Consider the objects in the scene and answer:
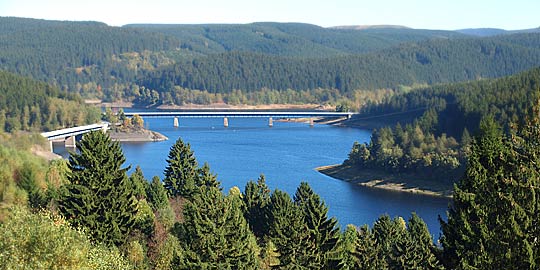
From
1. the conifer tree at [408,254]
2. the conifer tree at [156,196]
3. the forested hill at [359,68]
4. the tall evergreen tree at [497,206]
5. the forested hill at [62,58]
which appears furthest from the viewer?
the forested hill at [62,58]

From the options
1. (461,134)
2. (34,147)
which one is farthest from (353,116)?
(34,147)

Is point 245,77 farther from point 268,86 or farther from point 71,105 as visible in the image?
point 71,105

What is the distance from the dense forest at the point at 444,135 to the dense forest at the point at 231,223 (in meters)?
24.0

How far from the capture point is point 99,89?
168m

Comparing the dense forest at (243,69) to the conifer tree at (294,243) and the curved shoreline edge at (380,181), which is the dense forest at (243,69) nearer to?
the curved shoreline edge at (380,181)

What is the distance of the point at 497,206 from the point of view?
14148 millimetres

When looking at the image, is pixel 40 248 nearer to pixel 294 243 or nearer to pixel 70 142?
pixel 294 243

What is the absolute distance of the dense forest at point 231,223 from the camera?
1377cm

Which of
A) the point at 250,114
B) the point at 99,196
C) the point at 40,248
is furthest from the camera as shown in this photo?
the point at 250,114

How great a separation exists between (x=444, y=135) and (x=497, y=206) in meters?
48.1

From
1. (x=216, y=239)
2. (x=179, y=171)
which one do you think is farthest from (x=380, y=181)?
(x=216, y=239)

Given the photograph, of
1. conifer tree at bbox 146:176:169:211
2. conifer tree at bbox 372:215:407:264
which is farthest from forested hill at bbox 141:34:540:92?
conifer tree at bbox 372:215:407:264

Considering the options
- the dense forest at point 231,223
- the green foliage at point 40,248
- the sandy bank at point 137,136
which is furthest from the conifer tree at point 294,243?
the sandy bank at point 137,136

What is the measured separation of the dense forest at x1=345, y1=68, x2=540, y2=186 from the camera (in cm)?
5506
